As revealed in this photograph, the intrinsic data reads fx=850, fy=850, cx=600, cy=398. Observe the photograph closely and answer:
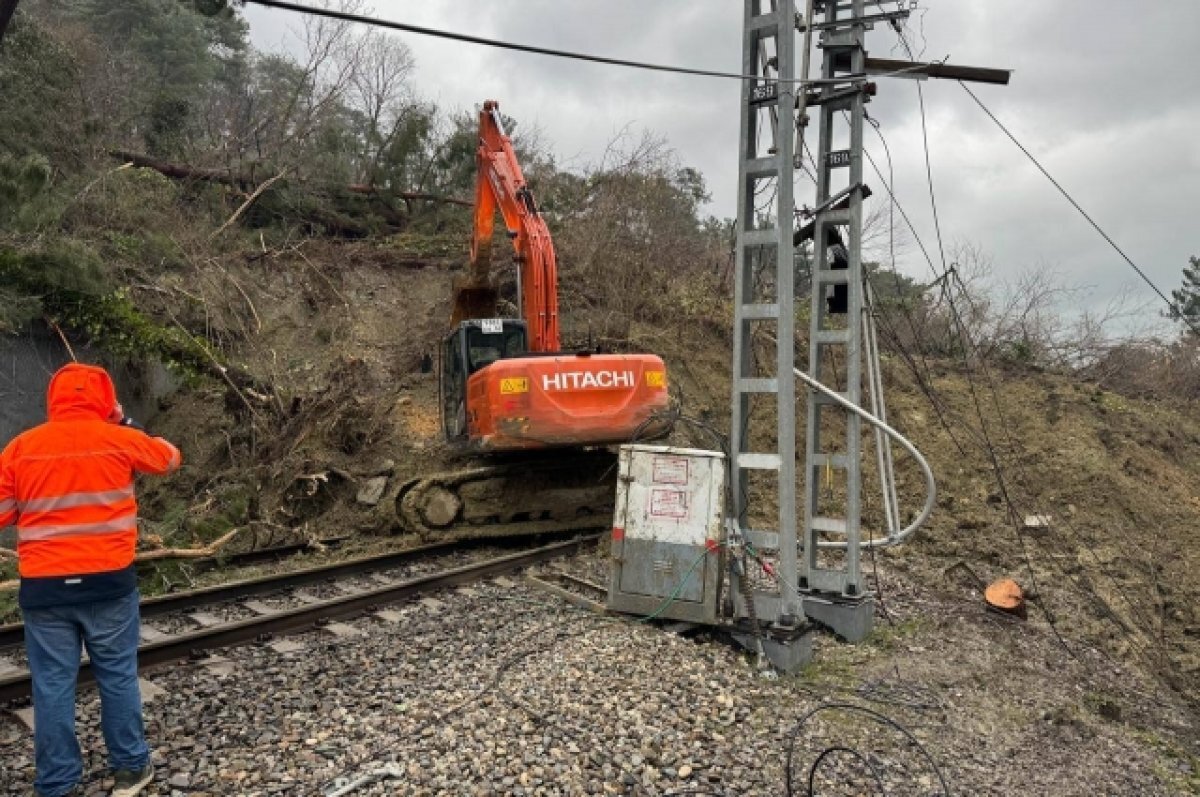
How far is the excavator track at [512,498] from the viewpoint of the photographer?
9.55 meters

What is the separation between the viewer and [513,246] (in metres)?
10.9

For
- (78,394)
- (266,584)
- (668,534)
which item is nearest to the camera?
(78,394)

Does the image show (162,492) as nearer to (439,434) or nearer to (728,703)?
(439,434)

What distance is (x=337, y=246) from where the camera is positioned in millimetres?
18562

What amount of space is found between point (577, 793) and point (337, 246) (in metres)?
16.7

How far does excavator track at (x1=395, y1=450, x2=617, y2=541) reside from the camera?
9.55 meters

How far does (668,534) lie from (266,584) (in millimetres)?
3736

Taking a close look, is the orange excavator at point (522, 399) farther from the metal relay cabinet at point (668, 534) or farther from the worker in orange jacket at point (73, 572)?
the worker in orange jacket at point (73, 572)

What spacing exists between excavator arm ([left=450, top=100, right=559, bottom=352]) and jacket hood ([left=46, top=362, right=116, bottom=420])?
618cm

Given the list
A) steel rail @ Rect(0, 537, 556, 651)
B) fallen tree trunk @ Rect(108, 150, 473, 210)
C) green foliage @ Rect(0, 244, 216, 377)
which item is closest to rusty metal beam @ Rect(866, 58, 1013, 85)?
steel rail @ Rect(0, 537, 556, 651)

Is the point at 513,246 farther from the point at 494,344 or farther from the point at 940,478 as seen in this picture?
the point at 940,478

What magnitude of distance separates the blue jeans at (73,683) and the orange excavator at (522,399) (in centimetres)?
497

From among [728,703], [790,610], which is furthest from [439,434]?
[728,703]

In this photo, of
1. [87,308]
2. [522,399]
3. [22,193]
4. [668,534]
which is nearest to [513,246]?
[522,399]
